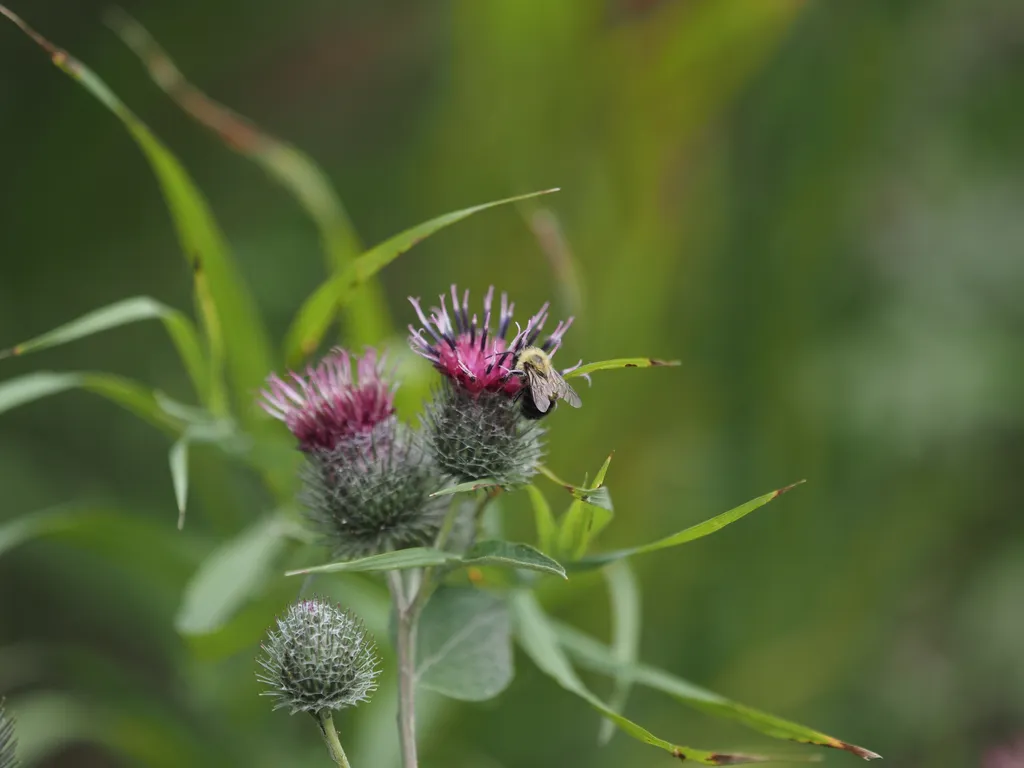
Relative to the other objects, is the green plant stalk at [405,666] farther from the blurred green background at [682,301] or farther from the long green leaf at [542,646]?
the blurred green background at [682,301]

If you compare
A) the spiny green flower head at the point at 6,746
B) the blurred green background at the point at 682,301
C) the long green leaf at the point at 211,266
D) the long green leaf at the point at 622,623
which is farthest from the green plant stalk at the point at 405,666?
the blurred green background at the point at 682,301

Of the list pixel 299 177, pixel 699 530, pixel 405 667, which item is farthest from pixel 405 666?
pixel 299 177

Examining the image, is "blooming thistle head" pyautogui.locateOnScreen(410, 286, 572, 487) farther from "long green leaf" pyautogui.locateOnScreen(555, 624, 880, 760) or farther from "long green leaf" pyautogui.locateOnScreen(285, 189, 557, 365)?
"long green leaf" pyautogui.locateOnScreen(555, 624, 880, 760)

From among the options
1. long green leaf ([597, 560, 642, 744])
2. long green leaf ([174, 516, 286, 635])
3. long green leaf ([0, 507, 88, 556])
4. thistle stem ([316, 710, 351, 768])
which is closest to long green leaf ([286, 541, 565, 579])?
thistle stem ([316, 710, 351, 768])

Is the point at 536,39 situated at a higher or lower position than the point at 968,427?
higher

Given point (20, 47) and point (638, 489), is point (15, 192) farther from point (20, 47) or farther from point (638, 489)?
point (638, 489)

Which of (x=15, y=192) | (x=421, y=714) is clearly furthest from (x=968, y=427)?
(x=15, y=192)
